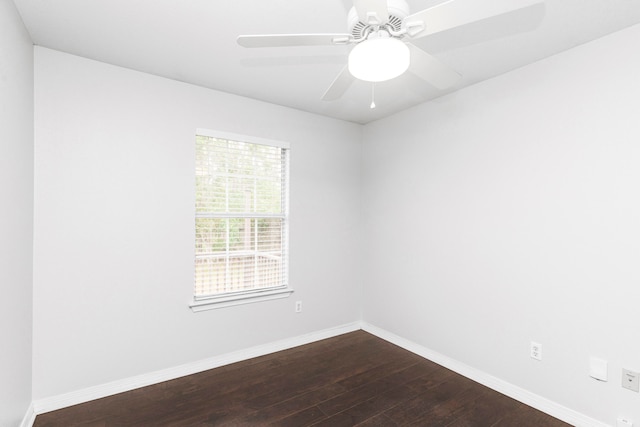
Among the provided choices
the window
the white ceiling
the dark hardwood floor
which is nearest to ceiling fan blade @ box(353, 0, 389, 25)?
the white ceiling

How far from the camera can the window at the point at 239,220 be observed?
3037mm

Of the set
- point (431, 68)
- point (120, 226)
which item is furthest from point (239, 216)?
point (431, 68)

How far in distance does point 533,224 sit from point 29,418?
147 inches

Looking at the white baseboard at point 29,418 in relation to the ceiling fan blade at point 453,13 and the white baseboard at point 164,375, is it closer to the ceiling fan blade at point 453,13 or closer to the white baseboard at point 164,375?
the white baseboard at point 164,375

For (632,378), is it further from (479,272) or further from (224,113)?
(224,113)

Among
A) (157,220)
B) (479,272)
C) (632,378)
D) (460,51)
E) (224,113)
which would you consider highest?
(460,51)

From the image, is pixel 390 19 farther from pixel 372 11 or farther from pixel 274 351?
pixel 274 351

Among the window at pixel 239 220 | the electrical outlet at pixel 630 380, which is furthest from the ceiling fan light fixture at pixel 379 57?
the electrical outlet at pixel 630 380

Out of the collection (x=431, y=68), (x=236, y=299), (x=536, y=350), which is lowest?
(x=536, y=350)

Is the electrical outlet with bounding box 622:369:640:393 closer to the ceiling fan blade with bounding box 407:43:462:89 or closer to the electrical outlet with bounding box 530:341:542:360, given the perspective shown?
the electrical outlet with bounding box 530:341:542:360

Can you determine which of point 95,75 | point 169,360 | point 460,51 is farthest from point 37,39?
point 460,51

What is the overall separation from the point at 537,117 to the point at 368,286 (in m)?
2.44

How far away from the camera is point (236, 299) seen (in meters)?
3.15

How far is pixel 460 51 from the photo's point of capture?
2.34m
